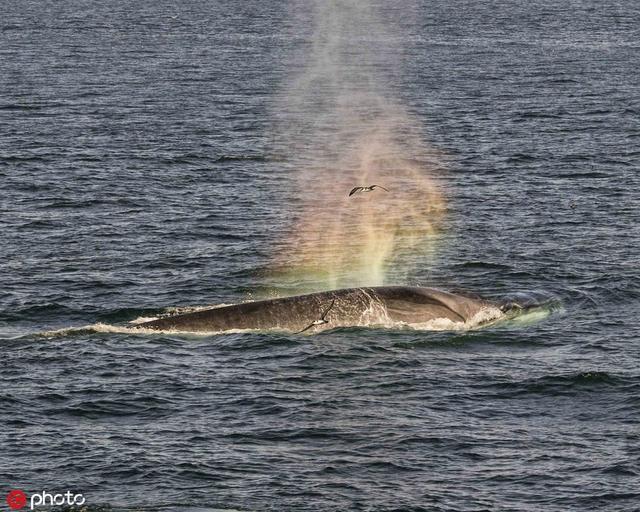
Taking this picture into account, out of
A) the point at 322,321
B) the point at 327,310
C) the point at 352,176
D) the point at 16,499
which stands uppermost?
the point at 352,176

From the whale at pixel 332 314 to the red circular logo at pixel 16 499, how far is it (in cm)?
1352

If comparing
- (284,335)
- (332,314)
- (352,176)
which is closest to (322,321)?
(332,314)

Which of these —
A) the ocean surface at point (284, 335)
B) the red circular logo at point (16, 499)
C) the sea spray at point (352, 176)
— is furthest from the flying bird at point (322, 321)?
the red circular logo at point (16, 499)

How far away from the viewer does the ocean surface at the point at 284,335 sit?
118 ft

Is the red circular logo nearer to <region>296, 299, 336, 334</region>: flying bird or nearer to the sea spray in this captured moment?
<region>296, 299, 336, 334</region>: flying bird

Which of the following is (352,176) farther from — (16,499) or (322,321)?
(16,499)

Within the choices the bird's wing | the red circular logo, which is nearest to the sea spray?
the bird's wing

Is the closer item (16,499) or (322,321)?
(16,499)

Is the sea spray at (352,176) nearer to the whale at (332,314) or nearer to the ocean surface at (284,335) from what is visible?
the ocean surface at (284,335)

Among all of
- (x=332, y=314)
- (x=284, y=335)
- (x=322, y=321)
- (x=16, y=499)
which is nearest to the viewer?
(x=16, y=499)

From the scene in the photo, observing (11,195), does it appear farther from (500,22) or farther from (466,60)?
(500,22)

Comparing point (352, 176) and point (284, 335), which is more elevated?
point (352, 176)

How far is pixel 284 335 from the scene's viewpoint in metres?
46.4

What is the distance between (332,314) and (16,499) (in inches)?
617
